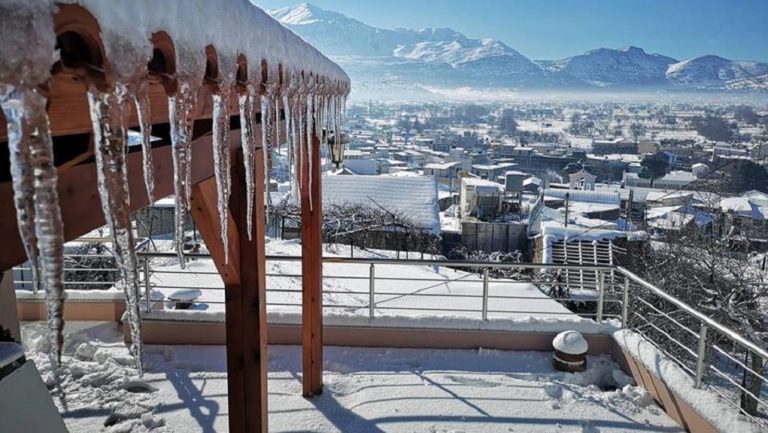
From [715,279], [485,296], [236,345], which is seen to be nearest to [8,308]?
[236,345]

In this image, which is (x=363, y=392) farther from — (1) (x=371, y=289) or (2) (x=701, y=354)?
(2) (x=701, y=354)

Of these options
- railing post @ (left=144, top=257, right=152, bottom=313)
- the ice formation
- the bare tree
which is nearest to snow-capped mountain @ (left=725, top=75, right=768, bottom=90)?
the bare tree

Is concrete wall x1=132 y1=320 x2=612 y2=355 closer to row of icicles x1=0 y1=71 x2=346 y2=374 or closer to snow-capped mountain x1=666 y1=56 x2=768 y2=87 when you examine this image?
row of icicles x1=0 y1=71 x2=346 y2=374

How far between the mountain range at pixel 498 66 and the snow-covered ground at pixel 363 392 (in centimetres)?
6315

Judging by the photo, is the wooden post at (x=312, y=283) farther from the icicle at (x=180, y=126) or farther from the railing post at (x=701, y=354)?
the icicle at (x=180, y=126)

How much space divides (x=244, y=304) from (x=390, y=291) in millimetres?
5548

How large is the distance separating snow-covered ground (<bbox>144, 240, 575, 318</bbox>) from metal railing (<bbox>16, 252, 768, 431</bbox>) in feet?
0.05

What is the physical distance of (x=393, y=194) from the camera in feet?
59.3

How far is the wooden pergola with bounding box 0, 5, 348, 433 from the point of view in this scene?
1.72ft

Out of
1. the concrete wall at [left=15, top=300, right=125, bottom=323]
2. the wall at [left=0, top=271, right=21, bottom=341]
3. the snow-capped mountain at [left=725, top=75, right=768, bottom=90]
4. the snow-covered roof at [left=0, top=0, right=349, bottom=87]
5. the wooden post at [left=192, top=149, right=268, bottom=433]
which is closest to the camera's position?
the snow-covered roof at [left=0, top=0, right=349, bottom=87]

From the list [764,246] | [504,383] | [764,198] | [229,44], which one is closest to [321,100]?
[229,44]

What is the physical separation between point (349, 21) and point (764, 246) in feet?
271

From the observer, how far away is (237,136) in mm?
2061

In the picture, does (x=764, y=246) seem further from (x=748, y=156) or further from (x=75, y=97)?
(x=75, y=97)
